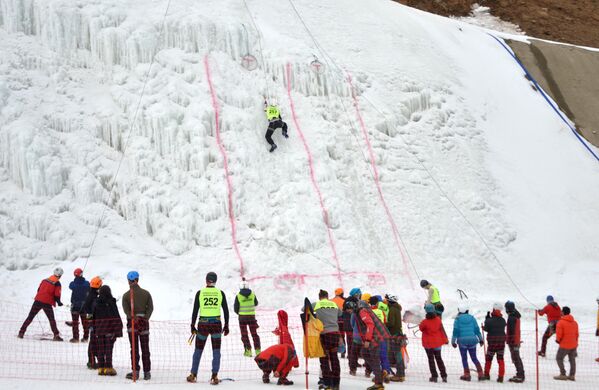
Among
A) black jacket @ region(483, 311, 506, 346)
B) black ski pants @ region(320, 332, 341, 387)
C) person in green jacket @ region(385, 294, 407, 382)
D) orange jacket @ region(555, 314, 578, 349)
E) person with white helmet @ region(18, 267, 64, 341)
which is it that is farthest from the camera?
person with white helmet @ region(18, 267, 64, 341)

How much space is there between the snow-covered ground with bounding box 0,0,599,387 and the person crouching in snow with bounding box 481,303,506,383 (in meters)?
4.41

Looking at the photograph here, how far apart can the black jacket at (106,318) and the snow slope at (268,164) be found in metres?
4.82

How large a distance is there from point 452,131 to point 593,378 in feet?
34.4

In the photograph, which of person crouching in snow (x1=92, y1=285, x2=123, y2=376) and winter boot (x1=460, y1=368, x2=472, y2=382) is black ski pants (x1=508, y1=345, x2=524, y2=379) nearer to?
winter boot (x1=460, y1=368, x2=472, y2=382)

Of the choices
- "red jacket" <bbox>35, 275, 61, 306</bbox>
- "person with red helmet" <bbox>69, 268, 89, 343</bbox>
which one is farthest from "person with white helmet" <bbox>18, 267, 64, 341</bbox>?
"person with red helmet" <bbox>69, 268, 89, 343</bbox>

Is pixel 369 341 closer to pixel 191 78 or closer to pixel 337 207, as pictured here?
pixel 337 207

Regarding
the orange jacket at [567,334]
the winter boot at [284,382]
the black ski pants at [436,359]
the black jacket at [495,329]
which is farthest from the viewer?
the orange jacket at [567,334]

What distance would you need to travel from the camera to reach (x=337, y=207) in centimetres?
1858

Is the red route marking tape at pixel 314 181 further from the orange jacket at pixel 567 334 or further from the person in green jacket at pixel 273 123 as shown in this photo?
the orange jacket at pixel 567 334

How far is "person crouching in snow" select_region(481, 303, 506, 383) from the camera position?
12.1m

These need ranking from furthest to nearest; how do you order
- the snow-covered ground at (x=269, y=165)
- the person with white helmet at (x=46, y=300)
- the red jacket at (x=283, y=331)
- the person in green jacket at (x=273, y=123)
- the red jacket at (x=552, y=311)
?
the person in green jacket at (x=273, y=123) < the snow-covered ground at (x=269, y=165) < the red jacket at (x=552, y=311) < the person with white helmet at (x=46, y=300) < the red jacket at (x=283, y=331)

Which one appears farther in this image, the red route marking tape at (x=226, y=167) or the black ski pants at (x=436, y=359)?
the red route marking tape at (x=226, y=167)

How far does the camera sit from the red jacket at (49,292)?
42.2ft

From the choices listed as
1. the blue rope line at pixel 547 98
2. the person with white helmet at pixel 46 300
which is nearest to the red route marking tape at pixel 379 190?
the blue rope line at pixel 547 98
